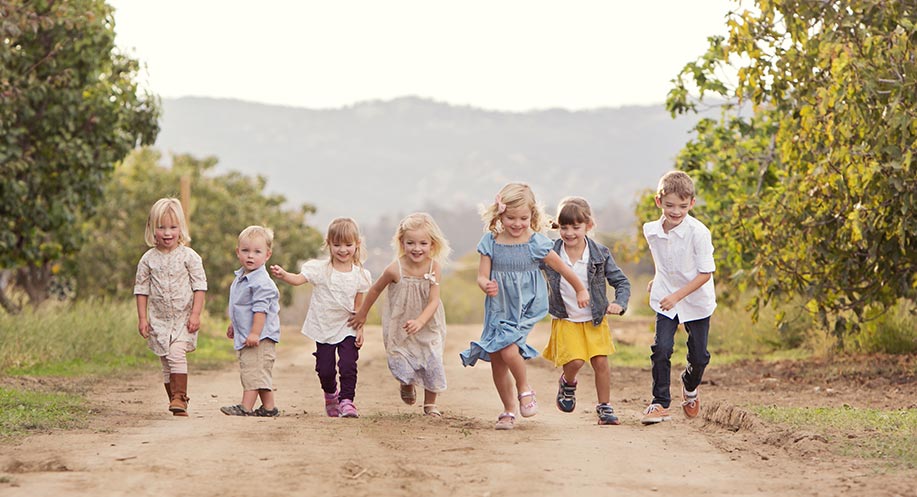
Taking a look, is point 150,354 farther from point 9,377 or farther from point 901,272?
point 901,272

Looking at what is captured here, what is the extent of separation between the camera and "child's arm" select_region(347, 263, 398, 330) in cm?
918

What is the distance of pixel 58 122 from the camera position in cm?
1845

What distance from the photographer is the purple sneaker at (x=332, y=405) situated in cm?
953

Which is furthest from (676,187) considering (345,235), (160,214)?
(160,214)

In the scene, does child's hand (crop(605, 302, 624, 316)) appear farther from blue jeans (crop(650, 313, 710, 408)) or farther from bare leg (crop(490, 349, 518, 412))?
bare leg (crop(490, 349, 518, 412))

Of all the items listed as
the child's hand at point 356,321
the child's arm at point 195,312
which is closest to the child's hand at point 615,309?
the child's hand at point 356,321

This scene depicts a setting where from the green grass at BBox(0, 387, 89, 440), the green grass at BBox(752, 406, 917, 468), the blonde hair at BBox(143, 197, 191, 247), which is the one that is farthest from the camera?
the blonde hair at BBox(143, 197, 191, 247)

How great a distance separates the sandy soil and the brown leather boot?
0.80ft

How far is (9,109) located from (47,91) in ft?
5.83

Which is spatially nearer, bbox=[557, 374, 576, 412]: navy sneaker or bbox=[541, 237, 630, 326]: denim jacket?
bbox=[541, 237, 630, 326]: denim jacket

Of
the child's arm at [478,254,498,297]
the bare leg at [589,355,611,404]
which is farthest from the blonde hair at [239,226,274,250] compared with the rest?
the bare leg at [589,355,611,404]

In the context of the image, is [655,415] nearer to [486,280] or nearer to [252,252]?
[486,280]

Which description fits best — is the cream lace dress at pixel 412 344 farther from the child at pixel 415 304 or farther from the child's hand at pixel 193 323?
the child's hand at pixel 193 323

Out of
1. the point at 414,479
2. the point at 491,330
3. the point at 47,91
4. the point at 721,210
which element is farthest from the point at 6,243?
the point at 414,479
